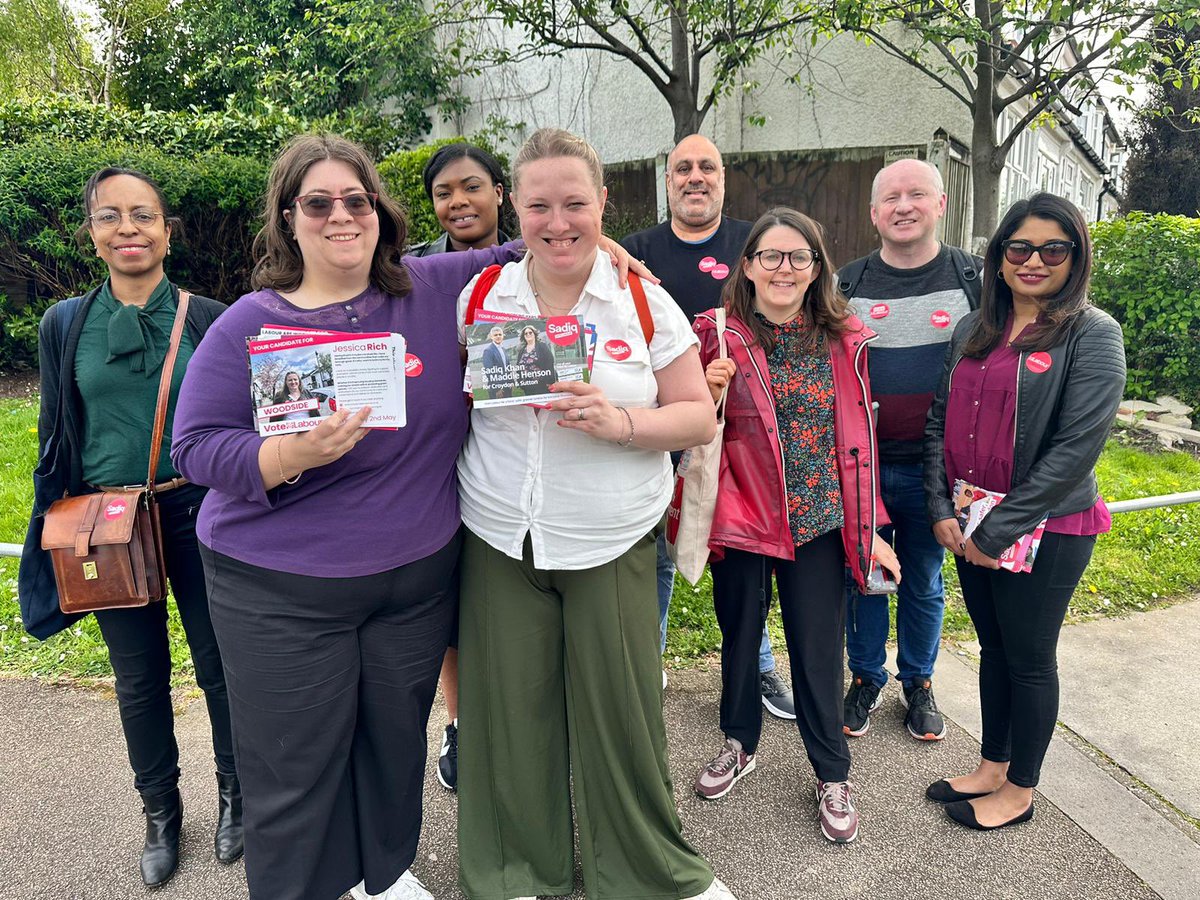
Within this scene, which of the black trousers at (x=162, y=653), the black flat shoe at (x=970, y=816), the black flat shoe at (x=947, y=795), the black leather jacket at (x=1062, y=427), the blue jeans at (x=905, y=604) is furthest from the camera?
the blue jeans at (x=905, y=604)

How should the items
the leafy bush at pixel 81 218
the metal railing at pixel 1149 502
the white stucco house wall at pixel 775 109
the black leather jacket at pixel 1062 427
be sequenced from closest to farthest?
the black leather jacket at pixel 1062 427 < the metal railing at pixel 1149 502 < the leafy bush at pixel 81 218 < the white stucco house wall at pixel 775 109

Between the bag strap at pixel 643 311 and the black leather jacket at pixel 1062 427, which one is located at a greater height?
the bag strap at pixel 643 311

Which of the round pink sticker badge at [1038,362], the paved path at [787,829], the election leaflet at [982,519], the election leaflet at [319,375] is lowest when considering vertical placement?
the paved path at [787,829]

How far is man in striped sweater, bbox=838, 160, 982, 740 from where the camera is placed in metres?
3.14

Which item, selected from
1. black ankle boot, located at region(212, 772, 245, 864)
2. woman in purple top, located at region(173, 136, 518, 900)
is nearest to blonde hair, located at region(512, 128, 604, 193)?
woman in purple top, located at region(173, 136, 518, 900)

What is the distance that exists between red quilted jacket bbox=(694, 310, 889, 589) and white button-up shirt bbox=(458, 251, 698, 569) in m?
0.52

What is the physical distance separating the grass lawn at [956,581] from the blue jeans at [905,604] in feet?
2.82

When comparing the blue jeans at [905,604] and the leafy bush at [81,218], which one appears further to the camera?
the leafy bush at [81,218]

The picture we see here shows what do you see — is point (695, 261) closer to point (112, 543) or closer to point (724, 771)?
point (724, 771)

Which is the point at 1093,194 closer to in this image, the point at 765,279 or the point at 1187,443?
the point at 1187,443

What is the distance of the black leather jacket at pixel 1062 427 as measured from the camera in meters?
2.48

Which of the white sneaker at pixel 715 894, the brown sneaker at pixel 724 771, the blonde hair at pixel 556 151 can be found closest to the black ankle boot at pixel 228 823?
the white sneaker at pixel 715 894

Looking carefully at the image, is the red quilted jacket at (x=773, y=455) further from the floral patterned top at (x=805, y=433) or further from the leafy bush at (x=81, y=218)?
the leafy bush at (x=81, y=218)

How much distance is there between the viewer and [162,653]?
270 cm
